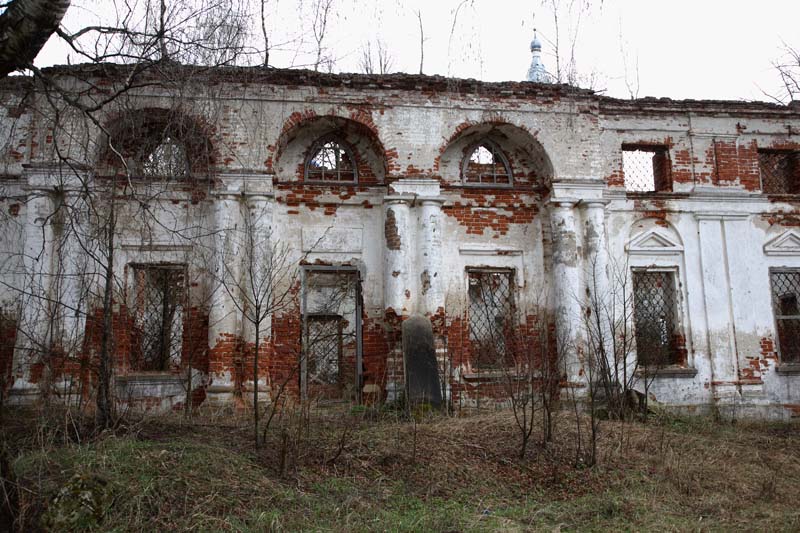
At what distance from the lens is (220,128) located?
37.2 ft

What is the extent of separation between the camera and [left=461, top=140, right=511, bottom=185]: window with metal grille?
12711 millimetres

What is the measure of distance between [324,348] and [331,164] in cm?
334

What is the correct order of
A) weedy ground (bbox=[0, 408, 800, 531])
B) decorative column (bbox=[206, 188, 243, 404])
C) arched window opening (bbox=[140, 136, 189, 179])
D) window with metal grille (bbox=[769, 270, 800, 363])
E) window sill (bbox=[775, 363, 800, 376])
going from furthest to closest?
window with metal grille (bbox=[769, 270, 800, 363]) < window sill (bbox=[775, 363, 800, 376]) < decorative column (bbox=[206, 188, 243, 404]) < arched window opening (bbox=[140, 136, 189, 179]) < weedy ground (bbox=[0, 408, 800, 531])

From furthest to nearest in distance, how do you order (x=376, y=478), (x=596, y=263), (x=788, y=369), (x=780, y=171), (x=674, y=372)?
1. (x=780, y=171)
2. (x=788, y=369)
3. (x=674, y=372)
4. (x=596, y=263)
5. (x=376, y=478)

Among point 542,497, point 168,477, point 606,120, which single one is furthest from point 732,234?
point 168,477

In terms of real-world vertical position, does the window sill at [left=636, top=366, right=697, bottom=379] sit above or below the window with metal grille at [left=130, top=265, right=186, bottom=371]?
below

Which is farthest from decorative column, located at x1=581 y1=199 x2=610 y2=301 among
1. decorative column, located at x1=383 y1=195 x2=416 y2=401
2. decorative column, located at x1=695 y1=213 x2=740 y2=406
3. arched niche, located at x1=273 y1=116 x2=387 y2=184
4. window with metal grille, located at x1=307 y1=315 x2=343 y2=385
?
window with metal grille, located at x1=307 y1=315 x2=343 y2=385

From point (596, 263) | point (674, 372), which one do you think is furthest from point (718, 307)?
point (596, 263)

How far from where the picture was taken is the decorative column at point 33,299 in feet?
31.8

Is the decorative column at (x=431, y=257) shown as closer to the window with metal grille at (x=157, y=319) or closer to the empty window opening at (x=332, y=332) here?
the empty window opening at (x=332, y=332)

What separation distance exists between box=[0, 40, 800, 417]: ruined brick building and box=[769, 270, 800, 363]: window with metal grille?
4cm

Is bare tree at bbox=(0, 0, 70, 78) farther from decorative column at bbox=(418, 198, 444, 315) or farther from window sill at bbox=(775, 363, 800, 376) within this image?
window sill at bbox=(775, 363, 800, 376)

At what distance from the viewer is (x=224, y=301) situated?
1099 centimetres

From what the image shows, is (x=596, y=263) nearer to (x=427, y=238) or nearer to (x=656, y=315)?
(x=656, y=315)
